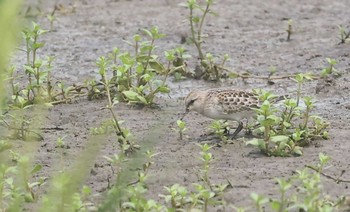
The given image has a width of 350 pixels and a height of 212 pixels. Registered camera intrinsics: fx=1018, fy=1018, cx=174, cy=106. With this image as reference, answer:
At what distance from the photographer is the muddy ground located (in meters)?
6.23

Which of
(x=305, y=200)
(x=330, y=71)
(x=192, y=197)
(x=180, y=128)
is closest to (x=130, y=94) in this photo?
(x=180, y=128)

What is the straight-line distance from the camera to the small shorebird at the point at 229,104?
686 centimetres

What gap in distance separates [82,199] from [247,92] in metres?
2.04

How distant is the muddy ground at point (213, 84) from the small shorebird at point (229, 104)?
0.63 feet

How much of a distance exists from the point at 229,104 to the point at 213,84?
1778mm

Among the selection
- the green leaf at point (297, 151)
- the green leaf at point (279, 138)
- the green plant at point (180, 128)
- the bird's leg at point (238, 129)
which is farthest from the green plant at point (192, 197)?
the bird's leg at point (238, 129)

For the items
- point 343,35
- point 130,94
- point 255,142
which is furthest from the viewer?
point 343,35

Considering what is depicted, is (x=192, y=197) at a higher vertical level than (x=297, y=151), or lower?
higher

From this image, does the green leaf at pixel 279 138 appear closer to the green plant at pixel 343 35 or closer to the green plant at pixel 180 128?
the green plant at pixel 180 128

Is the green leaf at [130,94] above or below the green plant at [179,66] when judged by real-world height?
above

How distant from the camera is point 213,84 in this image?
8.62m

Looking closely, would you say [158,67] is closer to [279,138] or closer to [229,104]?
[229,104]

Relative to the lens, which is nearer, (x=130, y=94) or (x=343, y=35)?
(x=130, y=94)

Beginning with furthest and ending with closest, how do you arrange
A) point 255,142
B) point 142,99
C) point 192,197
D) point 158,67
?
point 158,67, point 142,99, point 255,142, point 192,197
